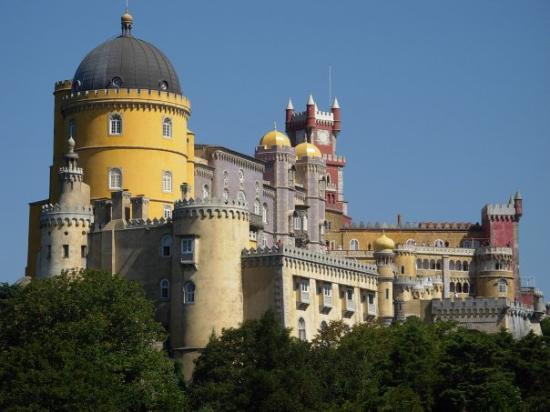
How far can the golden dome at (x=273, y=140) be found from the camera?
162 metres

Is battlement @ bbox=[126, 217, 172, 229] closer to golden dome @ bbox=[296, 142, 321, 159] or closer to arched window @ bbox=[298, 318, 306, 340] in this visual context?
arched window @ bbox=[298, 318, 306, 340]

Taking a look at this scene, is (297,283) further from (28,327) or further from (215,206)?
(28,327)

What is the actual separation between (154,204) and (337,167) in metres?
63.8

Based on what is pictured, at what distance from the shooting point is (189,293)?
120125mm

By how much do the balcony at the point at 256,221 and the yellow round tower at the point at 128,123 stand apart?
7920 millimetres

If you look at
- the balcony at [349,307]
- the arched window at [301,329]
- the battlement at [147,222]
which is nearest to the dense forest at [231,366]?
the arched window at [301,329]

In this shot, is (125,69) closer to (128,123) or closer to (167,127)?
(128,123)

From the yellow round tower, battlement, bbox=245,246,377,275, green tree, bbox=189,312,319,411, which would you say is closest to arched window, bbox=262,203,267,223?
battlement, bbox=245,246,377,275

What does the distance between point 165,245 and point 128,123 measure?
40.1ft

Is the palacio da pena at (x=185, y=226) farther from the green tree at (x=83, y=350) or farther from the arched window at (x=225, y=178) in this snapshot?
the green tree at (x=83, y=350)

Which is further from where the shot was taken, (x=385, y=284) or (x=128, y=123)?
(x=385, y=284)

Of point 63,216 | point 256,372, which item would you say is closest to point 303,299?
point 256,372

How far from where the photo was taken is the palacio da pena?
121 meters

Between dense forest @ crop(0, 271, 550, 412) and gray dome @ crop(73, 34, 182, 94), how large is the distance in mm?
19489
